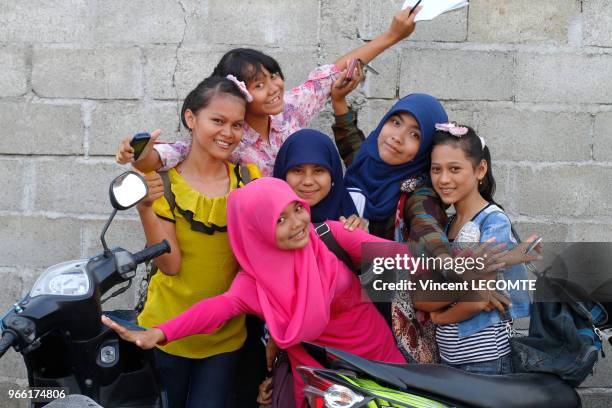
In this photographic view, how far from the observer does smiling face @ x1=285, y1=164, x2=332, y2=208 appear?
2.89m

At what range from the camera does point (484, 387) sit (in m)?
2.31

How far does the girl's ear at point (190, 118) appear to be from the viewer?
286cm

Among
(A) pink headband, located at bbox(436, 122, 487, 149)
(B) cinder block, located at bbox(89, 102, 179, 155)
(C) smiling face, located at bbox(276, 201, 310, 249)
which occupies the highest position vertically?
(A) pink headband, located at bbox(436, 122, 487, 149)

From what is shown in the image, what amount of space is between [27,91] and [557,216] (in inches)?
106

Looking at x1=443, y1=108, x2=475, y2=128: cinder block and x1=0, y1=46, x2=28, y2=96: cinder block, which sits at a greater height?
x1=0, y1=46, x2=28, y2=96: cinder block

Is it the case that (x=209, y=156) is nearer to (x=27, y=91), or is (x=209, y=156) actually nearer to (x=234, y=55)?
(x=234, y=55)

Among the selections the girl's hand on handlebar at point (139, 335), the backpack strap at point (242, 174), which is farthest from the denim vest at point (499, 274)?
the girl's hand on handlebar at point (139, 335)

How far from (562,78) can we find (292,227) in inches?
75.9

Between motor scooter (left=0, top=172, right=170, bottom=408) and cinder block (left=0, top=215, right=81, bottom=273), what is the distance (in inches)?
61.3

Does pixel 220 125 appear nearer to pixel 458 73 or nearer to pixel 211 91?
pixel 211 91

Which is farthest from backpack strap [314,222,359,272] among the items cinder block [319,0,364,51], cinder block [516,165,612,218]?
cinder block [516,165,612,218]

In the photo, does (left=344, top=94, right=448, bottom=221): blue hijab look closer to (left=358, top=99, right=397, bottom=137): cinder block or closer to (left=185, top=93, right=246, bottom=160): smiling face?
(left=185, top=93, right=246, bottom=160): smiling face

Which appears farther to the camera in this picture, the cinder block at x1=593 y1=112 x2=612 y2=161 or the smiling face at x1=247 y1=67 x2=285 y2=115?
the cinder block at x1=593 y1=112 x2=612 y2=161

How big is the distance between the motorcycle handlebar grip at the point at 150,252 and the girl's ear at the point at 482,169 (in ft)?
3.87
